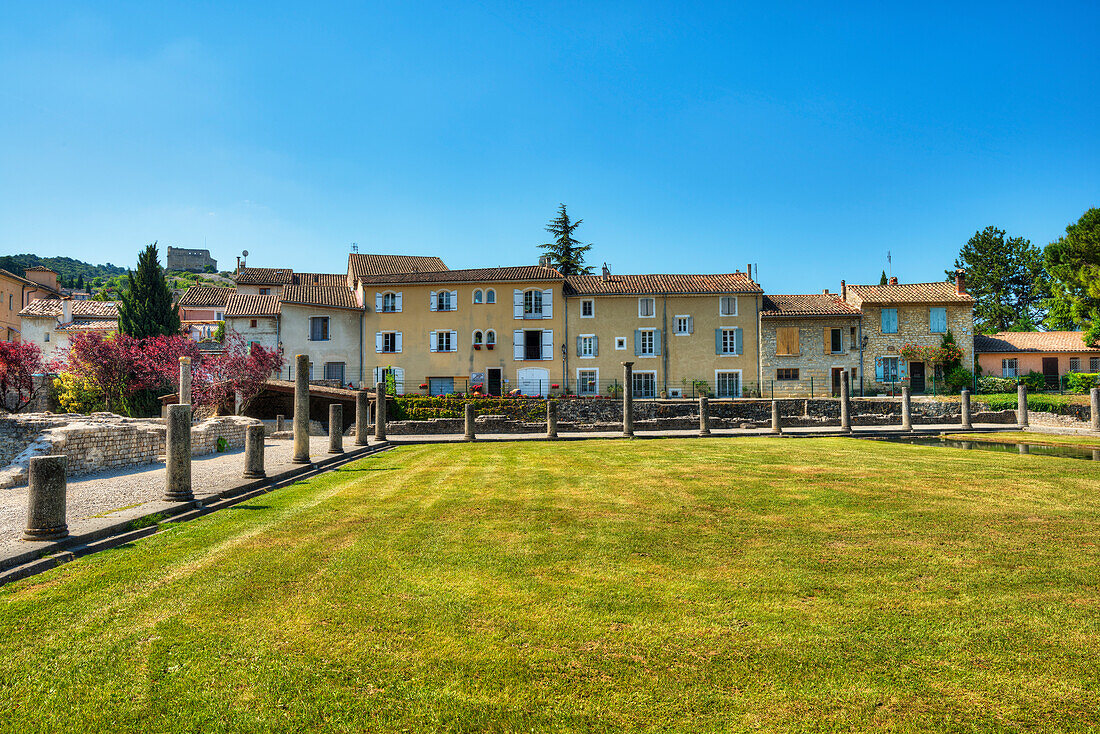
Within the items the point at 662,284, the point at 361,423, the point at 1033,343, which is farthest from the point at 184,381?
the point at 1033,343

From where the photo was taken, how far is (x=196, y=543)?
7.28m

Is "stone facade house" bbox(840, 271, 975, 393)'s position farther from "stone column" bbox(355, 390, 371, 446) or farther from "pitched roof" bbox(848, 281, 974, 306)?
"stone column" bbox(355, 390, 371, 446)

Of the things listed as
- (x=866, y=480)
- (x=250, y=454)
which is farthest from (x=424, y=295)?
(x=866, y=480)

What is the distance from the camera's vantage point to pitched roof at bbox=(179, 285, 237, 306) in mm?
64500

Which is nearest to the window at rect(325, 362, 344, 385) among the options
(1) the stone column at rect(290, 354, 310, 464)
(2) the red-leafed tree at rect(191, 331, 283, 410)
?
(2) the red-leafed tree at rect(191, 331, 283, 410)

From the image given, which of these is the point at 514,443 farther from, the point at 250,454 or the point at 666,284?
the point at 666,284

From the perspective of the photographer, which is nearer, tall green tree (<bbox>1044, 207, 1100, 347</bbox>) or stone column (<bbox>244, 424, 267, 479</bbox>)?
stone column (<bbox>244, 424, 267, 479</bbox>)

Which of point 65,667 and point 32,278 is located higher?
point 32,278

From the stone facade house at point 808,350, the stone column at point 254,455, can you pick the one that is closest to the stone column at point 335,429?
the stone column at point 254,455

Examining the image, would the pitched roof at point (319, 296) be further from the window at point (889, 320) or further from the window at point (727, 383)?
the window at point (889, 320)

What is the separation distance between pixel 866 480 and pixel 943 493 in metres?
1.49

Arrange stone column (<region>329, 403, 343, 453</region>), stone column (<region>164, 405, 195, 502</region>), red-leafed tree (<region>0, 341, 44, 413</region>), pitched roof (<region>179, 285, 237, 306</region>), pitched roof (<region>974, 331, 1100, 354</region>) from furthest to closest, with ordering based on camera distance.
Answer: pitched roof (<region>179, 285, 237, 306</region>) → pitched roof (<region>974, 331, 1100, 354</region>) → red-leafed tree (<region>0, 341, 44, 413</region>) → stone column (<region>329, 403, 343, 453</region>) → stone column (<region>164, 405, 195, 502</region>)

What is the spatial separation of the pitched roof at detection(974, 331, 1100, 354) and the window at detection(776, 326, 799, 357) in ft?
45.4

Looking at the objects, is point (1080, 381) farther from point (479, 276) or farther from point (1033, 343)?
point (479, 276)
